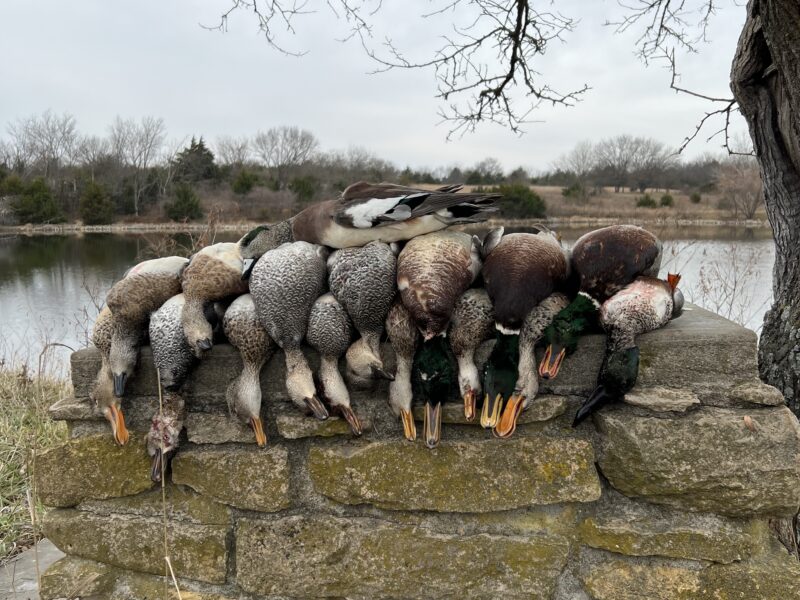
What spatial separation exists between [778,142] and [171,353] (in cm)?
236

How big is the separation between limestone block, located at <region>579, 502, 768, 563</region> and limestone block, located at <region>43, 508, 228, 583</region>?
0.97 m

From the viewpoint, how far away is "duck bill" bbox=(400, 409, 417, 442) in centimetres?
136

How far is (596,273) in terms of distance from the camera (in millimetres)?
1376

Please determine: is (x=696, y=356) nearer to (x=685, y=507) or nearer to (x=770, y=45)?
(x=685, y=507)

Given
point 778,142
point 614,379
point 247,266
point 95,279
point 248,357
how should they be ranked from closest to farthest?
point 614,379
point 248,357
point 247,266
point 778,142
point 95,279

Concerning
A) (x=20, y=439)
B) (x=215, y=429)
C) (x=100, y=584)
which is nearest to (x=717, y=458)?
(x=215, y=429)

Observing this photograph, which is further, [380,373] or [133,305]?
[133,305]

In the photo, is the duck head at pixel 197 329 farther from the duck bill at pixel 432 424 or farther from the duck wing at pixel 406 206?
the duck bill at pixel 432 424

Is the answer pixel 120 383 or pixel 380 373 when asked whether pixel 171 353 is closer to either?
pixel 120 383

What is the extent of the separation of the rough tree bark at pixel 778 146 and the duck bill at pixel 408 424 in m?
1.49

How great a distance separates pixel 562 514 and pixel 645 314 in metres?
0.53

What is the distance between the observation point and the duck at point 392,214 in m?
1.42

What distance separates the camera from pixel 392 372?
54.5 inches

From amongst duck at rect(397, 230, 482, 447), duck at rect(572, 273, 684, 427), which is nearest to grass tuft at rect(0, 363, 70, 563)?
duck at rect(397, 230, 482, 447)
